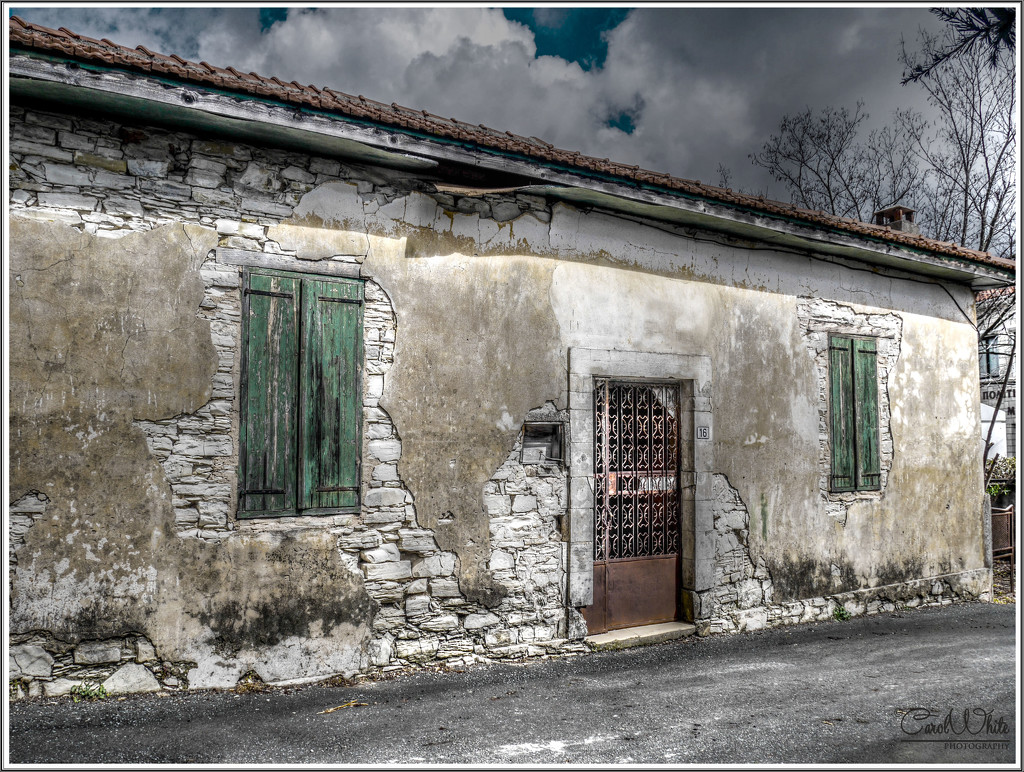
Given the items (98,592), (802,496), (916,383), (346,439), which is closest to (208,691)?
(98,592)

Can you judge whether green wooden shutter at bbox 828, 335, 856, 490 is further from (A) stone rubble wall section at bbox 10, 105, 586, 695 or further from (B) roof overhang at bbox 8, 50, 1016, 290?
(A) stone rubble wall section at bbox 10, 105, 586, 695

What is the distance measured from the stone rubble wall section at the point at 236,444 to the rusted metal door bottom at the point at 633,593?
44 centimetres

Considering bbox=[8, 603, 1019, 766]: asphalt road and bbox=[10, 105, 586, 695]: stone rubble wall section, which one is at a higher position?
bbox=[10, 105, 586, 695]: stone rubble wall section

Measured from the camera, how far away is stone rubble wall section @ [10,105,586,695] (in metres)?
4.10

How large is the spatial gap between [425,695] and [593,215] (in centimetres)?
412

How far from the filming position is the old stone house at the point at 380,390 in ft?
13.3

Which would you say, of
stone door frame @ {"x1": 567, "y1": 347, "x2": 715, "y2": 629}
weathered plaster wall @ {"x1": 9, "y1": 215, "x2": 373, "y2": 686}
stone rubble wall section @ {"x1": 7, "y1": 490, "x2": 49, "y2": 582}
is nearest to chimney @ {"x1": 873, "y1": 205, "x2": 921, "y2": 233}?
stone door frame @ {"x1": 567, "y1": 347, "x2": 715, "y2": 629}

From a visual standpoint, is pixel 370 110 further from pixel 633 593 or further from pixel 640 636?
pixel 640 636

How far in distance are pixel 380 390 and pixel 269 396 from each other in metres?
0.79

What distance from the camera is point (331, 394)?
4.77 meters

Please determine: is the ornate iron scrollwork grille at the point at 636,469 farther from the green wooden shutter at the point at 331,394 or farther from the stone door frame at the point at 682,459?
the green wooden shutter at the point at 331,394

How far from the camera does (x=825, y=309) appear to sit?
718 centimetres

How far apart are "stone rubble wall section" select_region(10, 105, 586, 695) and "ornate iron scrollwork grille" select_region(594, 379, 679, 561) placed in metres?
0.60

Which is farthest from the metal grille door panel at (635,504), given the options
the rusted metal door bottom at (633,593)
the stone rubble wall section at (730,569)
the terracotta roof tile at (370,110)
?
the terracotta roof tile at (370,110)
